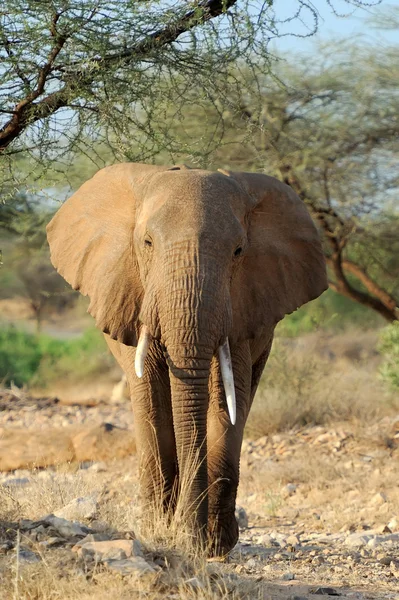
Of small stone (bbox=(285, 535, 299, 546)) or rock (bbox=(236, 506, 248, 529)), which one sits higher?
small stone (bbox=(285, 535, 299, 546))

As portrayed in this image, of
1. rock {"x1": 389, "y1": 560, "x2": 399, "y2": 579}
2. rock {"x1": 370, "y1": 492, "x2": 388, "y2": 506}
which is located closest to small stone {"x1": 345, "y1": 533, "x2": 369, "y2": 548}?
rock {"x1": 389, "y1": 560, "x2": 399, "y2": 579}

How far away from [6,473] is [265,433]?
10.5 feet

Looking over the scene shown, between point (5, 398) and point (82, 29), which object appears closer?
point (82, 29)

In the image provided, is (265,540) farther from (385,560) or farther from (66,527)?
(66,527)

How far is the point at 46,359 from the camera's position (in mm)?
22219

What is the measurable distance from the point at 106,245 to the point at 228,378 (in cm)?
120

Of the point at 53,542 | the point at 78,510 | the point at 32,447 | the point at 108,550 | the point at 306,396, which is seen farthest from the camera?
the point at 306,396

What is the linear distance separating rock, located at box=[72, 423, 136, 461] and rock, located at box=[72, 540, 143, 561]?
706cm

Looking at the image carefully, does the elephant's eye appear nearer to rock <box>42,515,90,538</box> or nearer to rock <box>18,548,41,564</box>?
rock <box>42,515,90,538</box>

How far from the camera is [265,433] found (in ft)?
42.0

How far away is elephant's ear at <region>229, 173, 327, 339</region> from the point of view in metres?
6.59

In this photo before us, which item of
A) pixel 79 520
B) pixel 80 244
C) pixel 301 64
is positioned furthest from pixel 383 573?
pixel 301 64

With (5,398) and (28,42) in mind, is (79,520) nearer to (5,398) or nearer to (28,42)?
(28,42)

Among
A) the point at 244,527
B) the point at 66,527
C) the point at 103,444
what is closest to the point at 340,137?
the point at 103,444
